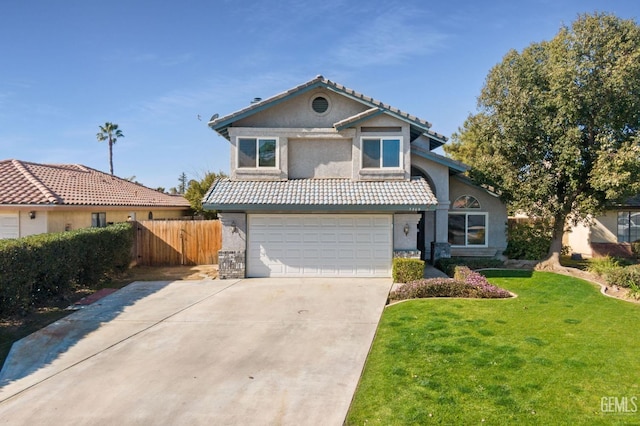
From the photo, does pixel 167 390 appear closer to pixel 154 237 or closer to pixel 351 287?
pixel 351 287

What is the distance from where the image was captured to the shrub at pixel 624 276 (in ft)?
43.1

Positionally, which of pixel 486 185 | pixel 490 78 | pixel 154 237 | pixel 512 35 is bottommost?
pixel 154 237

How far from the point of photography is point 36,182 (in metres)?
16.8

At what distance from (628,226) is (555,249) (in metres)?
8.16

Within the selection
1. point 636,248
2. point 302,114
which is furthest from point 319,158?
point 636,248

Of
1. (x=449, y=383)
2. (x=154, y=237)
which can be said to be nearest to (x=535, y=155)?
(x=449, y=383)

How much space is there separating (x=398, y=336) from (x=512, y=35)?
47.6 feet

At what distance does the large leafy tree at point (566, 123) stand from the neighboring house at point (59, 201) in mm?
18288

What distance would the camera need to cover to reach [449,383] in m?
6.48

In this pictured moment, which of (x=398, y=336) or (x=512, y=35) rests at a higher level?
(x=512, y=35)

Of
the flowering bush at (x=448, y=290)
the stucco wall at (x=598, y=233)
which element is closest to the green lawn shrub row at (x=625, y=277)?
the flowering bush at (x=448, y=290)

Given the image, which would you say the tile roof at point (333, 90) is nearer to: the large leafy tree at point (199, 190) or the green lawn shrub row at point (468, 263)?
the green lawn shrub row at point (468, 263)

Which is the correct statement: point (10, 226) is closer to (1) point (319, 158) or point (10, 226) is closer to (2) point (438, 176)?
(1) point (319, 158)

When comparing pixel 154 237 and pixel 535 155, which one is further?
pixel 154 237
